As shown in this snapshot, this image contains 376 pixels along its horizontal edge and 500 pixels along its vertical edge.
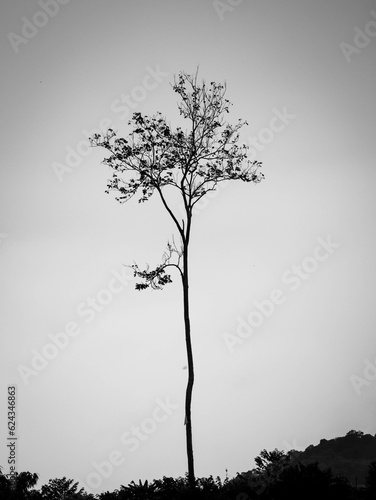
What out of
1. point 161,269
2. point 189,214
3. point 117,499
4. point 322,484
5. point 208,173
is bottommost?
point 322,484

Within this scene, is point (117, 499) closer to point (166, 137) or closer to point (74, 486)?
point (166, 137)

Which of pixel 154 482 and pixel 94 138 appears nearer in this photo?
pixel 154 482

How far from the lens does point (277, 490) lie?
15414 mm

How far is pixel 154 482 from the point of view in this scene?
16656mm

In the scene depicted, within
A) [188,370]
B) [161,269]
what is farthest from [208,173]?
[188,370]

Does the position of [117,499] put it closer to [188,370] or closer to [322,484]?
[188,370]

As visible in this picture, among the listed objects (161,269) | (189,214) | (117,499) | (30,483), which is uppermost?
(189,214)

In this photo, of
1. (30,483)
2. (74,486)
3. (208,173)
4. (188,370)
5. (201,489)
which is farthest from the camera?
(30,483)

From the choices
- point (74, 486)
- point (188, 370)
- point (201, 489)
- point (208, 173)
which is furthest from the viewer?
point (74, 486)

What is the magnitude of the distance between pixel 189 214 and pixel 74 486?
18.1m

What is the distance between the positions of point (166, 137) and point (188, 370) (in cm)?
826

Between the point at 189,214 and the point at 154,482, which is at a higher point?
the point at 189,214

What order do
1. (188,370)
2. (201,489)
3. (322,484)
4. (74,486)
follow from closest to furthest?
(322,484), (201,489), (188,370), (74,486)

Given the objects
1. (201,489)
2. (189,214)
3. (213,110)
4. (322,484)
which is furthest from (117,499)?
(213,110)
